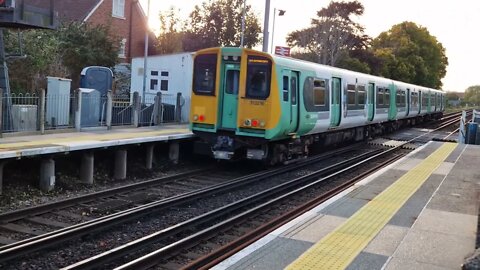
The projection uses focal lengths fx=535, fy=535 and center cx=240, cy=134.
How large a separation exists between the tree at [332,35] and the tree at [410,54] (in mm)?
5651

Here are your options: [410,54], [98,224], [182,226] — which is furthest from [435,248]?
[410,54]

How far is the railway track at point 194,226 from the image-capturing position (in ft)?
22.3

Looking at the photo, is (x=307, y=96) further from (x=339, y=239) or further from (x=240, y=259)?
(x=240, y=259)

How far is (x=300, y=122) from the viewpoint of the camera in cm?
1473

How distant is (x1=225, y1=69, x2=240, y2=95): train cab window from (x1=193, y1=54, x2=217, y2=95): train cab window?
1.22 ft

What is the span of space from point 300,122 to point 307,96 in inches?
32.9

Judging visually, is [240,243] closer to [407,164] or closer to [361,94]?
[407,164]

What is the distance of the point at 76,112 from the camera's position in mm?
14719

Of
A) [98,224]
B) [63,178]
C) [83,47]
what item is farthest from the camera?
[83,47]

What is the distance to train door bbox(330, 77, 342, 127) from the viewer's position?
17.3 meters

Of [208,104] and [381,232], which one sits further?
[208,104]

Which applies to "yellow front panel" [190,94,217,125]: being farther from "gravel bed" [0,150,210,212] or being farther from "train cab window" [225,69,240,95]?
"gravel bed" [0,150,210,212]

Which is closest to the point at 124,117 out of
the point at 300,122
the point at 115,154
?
the point at 115,154

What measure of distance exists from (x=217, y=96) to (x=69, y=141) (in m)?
4.06
